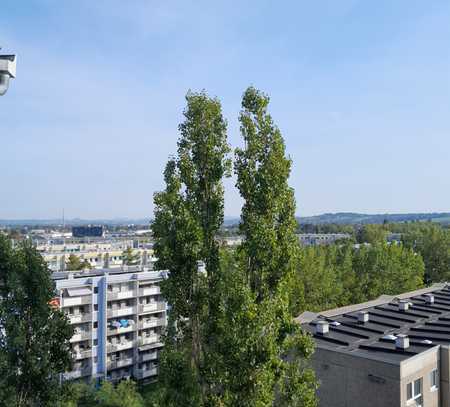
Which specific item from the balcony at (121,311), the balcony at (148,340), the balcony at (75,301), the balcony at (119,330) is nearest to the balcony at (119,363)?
the balcony at (148,340)

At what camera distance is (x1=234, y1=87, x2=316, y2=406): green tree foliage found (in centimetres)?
1255

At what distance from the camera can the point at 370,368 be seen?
18.5m

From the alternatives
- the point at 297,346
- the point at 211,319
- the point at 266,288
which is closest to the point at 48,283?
the point at 211,319

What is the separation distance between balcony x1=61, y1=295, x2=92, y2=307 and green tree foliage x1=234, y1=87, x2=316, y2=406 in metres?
32.1

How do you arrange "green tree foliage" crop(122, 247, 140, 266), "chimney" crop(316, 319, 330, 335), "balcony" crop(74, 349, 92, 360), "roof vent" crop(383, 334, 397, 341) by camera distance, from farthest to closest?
"green tree foliage" crop(122, 247, 140, 266)
"balcony" crop(74, 349, 92, 360)
"chimney" crop(316, 319, 330, 335)
"roof vent" crop(383, 334, 397, 341)

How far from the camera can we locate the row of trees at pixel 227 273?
11891mm

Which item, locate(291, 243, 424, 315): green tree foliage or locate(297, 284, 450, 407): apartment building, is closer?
locate(297, 284, 450, 407): apartment building

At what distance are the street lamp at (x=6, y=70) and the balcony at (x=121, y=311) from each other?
40.8 meters

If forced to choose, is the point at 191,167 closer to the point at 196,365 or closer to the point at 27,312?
the point at 196,365

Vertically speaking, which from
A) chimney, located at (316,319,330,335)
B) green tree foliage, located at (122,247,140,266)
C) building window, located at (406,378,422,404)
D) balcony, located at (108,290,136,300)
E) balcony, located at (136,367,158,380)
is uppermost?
chimney, located at (316,319,330,335)

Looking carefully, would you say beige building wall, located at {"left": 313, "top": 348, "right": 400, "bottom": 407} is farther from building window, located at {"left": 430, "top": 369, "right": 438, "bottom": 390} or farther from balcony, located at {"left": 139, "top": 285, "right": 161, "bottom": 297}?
balcony, located at {"left": 139, "top": 285, "right": 161, "bottom": 297}

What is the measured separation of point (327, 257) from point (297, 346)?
142ft

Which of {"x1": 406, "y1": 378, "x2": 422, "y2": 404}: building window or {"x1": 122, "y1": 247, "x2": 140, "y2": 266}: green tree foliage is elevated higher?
{"x1": 406, "y1": 378, "x2": 422, "y2": 404}: building window

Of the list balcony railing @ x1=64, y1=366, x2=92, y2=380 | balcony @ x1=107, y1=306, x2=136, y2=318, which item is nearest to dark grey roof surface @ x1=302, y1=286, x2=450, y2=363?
balcony @ x1=107, y1=306, x2=136, y2=318
